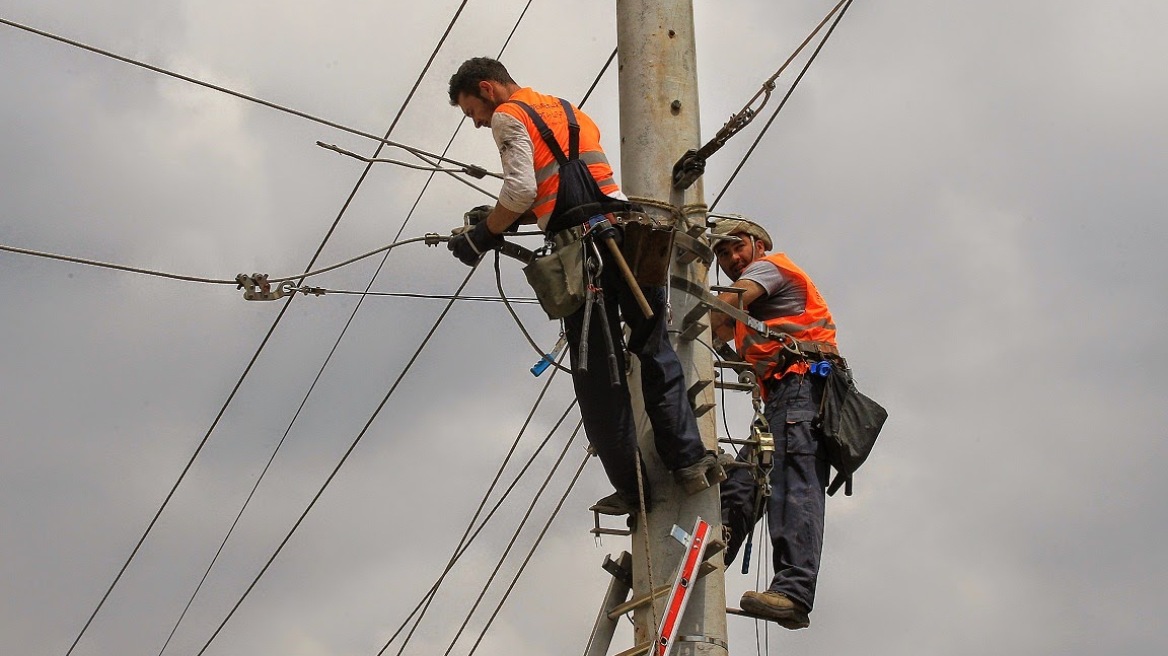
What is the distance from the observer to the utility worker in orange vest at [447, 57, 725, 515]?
5.21 metres

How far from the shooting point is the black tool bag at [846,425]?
19.1ft

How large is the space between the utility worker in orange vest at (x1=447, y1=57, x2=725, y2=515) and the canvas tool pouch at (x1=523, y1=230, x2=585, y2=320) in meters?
0.09

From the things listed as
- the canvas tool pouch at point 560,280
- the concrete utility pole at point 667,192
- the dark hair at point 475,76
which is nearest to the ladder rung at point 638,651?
the concrete utility pole at point 667,192

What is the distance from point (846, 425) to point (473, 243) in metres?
1.67

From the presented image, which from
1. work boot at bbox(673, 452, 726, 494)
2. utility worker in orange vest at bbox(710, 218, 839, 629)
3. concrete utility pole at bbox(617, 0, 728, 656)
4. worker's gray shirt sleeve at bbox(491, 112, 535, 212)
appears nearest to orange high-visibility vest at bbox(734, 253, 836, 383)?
utility worker in orange vest at bbox(710, 218, 839, 629)

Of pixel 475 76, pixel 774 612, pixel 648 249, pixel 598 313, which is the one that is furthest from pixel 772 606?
pixel 475 76

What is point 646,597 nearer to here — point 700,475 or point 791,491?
point 700,475

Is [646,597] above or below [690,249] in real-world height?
below

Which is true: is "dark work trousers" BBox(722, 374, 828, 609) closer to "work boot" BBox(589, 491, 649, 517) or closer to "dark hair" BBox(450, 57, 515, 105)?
"work boot" BBox(589, 491, 649, 517)

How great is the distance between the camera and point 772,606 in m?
5.40

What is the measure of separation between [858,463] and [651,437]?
1000 millimetres

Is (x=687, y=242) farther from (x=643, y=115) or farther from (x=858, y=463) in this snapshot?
(x=858, y=463)

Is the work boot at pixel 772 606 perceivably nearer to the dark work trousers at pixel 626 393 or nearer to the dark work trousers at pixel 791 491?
the dark work trousers at pixel 791 491

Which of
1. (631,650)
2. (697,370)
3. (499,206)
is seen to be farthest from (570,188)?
(631,650)
